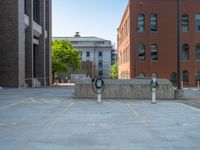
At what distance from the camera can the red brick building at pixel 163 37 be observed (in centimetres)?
6103

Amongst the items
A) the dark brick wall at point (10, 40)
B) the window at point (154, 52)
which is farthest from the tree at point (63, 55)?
the dark brick wall at point (10, 40)

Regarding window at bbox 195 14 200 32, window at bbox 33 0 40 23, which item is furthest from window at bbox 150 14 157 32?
window at bbox 33 0 40 23

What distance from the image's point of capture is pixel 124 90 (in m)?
24.7

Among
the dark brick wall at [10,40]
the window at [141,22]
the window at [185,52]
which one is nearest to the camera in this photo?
the dark brick wall at [10,40]

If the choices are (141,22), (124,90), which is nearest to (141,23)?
(141,22)

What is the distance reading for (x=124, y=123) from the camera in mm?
12109

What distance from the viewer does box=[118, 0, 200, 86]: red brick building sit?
61.0 m

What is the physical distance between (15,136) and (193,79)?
2125 inches

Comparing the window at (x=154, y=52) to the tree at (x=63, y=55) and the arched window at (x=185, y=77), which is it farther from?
the tree at (x=63, y=55)

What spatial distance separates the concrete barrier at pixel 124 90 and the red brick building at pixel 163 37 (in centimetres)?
3635

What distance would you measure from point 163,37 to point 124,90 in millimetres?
38377

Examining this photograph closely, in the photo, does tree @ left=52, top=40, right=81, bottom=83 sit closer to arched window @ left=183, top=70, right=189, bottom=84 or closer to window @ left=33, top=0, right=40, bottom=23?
window @ left=33, top=0, right=40, bottom=23

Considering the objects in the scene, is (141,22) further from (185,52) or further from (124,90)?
(124,90)

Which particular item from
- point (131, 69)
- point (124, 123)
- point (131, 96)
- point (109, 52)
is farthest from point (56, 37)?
point (124, 123)
